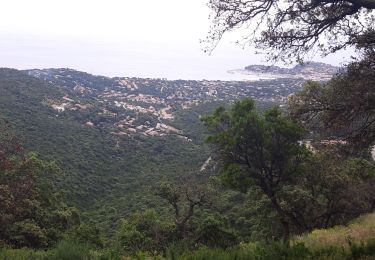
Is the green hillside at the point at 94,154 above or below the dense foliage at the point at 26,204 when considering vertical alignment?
below

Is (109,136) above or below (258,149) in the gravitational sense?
below

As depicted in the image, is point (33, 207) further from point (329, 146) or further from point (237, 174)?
point (329, 146)

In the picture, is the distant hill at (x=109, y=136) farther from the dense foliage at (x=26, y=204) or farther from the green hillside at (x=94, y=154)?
the dense foliage at (x=26, y=204)

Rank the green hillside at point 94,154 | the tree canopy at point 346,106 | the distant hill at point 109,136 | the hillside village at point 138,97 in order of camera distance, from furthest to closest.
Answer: the hillside village at point 138,97, the distant hill at point 109,136, the green hillside at point 94,154, the tree canopy at point 346,106

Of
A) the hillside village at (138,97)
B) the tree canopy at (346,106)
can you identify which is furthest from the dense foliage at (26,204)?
the hillside village at (138,97)

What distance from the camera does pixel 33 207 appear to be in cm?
1639

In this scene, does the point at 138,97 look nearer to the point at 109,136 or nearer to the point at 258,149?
the point at 109,136

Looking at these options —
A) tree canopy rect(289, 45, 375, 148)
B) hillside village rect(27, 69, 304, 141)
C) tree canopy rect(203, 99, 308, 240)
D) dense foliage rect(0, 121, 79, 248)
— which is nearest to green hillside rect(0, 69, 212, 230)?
hillside village rect(27, 69, 304, 141)

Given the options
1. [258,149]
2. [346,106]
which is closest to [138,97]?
[258,149]

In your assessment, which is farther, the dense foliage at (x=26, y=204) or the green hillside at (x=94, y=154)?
the green hillside at (x=94, y=154)

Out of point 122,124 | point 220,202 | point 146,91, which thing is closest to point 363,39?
point 220,202

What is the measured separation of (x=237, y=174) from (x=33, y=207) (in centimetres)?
844

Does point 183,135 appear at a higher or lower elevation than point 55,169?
lower

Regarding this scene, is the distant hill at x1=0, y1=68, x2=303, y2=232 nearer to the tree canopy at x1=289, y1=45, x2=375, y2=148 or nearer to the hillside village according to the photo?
the hillside village
